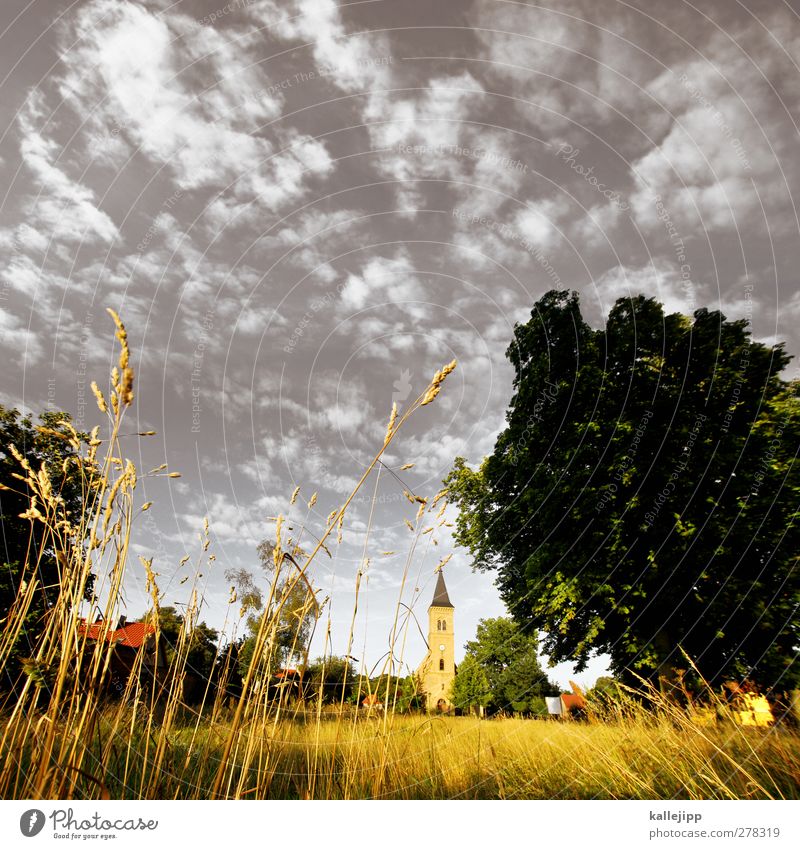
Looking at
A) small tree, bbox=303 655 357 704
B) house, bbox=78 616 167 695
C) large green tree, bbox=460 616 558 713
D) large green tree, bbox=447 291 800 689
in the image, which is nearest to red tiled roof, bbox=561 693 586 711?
small tree, bbox=303 655 357 704

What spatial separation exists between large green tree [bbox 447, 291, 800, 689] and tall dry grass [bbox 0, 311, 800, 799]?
258 inches

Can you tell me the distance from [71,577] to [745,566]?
13.3 meters

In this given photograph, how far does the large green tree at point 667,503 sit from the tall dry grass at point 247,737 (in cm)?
656

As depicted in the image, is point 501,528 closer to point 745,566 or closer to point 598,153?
point 745,566

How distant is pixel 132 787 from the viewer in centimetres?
222

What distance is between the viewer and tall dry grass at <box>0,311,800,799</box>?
181 cm

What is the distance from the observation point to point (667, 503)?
9.98m

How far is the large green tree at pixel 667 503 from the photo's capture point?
9758 millimetres

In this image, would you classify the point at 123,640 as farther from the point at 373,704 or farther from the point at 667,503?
the point at 667,503

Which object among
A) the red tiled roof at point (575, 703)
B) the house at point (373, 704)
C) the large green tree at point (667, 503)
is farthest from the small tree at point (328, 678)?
the large green tree at point (667, 503)

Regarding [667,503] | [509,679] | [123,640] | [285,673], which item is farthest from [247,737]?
[509,679]

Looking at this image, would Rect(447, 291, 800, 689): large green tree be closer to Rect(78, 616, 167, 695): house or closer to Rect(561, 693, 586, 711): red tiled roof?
Rect(561, 693, 586, 711): red tiled roof

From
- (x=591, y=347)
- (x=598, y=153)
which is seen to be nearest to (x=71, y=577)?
(x=598, y=153)

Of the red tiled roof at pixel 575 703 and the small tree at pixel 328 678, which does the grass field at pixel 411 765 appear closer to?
the small tree at pixel 328 678
